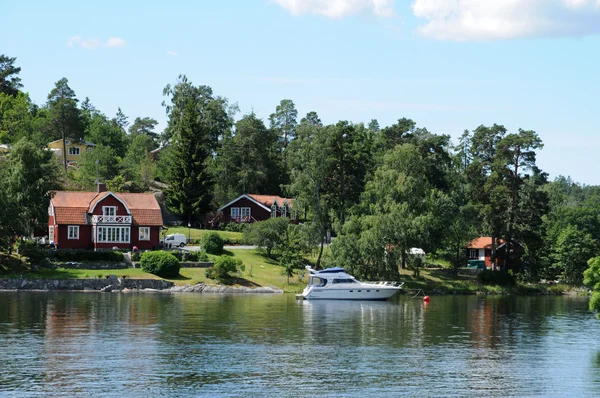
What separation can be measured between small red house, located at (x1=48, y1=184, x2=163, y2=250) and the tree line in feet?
16.2

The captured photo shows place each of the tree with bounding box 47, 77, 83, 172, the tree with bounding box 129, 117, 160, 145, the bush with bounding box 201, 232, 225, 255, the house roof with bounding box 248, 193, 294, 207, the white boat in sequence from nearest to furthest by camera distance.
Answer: the white boat, the bush with bounding box 201, 232, 225, 255, the house roof with bounding box 248, 193, 294, 207, the tree with bounding box 47, 77, 83, 172, the tree with bounding box 129, 117, 160, 145

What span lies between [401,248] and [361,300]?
33.1ft

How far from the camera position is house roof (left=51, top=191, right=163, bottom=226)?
86812mm

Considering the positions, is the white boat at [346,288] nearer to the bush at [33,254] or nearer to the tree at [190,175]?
the bush at [33,254]

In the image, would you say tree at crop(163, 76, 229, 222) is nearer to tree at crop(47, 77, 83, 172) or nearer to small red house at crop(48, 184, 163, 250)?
small red house at crop(48, 184, 163, 250)

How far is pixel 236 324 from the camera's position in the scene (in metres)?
53.1

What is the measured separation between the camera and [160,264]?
77500 mm

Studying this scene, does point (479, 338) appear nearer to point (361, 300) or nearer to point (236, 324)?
point (236, 324)

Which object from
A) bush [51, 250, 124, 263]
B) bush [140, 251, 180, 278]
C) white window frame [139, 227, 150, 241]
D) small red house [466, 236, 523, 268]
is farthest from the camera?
small red house [466, 236, 523, 268]

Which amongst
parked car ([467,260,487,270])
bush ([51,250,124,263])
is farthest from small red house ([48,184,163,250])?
parked car ([467,260,487,270])

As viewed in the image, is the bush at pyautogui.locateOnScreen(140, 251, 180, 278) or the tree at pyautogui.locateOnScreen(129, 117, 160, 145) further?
the tree at pyautogui.locateOnScreen(129, 117, 160, 145)

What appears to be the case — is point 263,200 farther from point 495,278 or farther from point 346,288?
point 346,288

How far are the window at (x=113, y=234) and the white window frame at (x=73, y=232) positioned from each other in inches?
97.4

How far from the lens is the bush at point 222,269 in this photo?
7861cm
